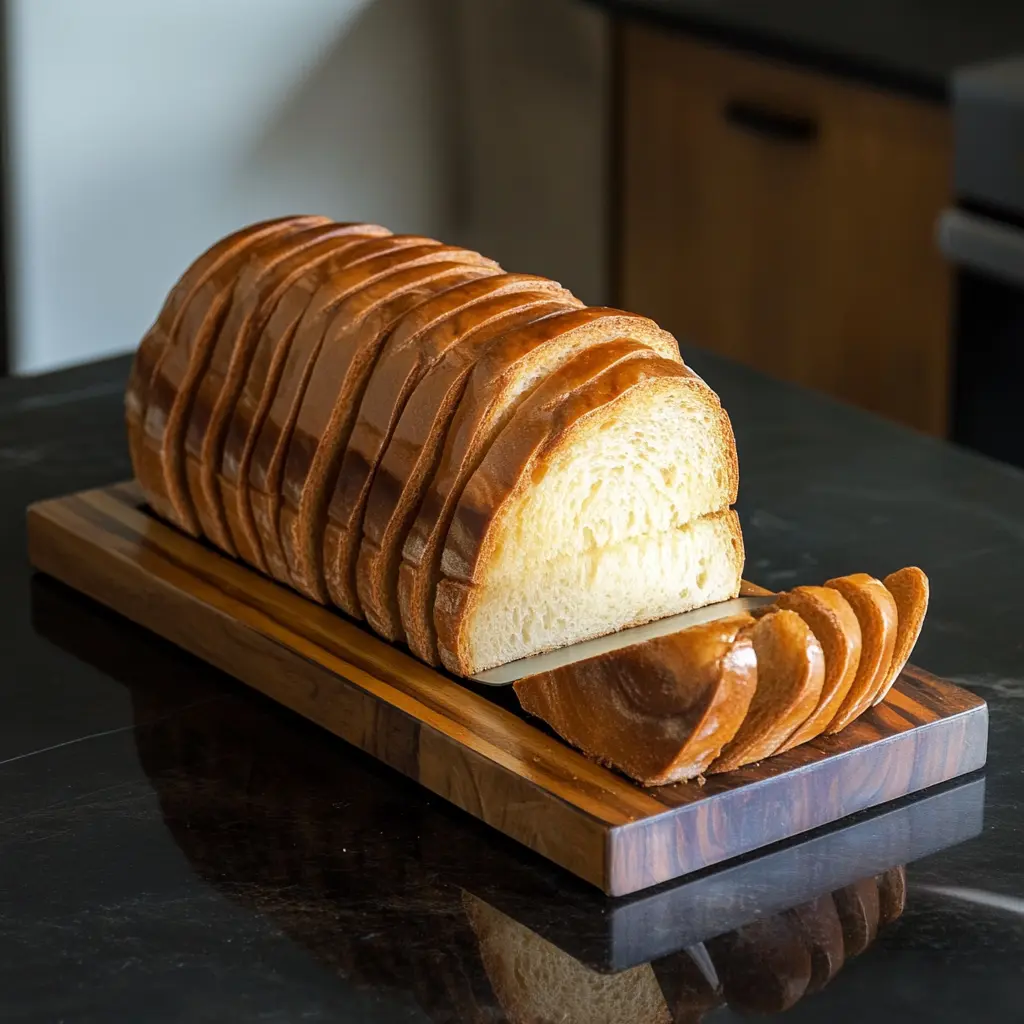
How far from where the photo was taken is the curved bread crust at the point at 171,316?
1415 mm

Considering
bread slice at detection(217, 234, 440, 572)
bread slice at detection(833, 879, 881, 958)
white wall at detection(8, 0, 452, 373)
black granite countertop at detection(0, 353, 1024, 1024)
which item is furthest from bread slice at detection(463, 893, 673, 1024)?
white wall at detection(8, 0, 452, 373)

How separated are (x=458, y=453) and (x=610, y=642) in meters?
0.16

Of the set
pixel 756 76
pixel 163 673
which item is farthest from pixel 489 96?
pixel 163 673

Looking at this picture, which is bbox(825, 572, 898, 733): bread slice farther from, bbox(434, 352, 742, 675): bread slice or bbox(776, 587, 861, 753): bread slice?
bbox(434, 352, 742, 675): bread slice

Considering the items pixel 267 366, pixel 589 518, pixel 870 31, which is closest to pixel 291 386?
pixel 267 366

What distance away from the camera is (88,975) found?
36.6 inches

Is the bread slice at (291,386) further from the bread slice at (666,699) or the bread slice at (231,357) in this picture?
the bread slice at (666,699)

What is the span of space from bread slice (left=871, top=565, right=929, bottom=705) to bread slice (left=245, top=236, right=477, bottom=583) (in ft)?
1.38

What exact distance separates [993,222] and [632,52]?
0.99 m

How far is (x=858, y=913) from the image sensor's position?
38.4 inches

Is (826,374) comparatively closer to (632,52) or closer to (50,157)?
(632,52)

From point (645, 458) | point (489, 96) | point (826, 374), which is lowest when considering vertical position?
point (826, 374)

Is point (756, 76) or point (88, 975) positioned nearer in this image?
point (88, 975)

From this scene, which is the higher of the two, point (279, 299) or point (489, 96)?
point (279, 299)
